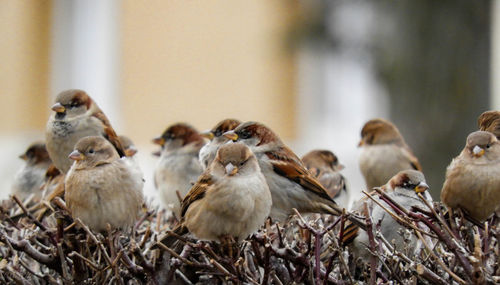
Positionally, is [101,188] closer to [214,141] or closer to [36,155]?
[214,141]

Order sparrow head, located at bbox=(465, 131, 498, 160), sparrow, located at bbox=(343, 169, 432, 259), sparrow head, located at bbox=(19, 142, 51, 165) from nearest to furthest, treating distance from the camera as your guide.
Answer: sparrow head, located at bbox=(465, 131, 498, 160) → sparrow, located at bbox=(343, 169, 432, 259) → sparrow head, located at bbox=(19, 142, 51, 165)

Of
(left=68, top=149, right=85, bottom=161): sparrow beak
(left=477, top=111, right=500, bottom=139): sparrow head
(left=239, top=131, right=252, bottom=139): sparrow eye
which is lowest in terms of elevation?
(left=68, top=149, right=85, bottom=161): sparrow beak

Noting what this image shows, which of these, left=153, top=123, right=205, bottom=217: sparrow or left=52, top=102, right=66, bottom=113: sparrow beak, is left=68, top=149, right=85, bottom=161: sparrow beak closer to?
left=52, top=102, right=66, bottom=113: sparrow beak

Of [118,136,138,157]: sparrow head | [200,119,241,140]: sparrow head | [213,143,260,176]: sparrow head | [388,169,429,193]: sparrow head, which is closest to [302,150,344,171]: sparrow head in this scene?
[200,119,241,140]: sparrow head

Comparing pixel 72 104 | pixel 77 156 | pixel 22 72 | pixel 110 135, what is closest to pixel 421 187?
pixel 77 156

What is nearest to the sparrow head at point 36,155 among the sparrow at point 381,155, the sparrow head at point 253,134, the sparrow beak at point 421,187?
the sparrow head at point 253,134

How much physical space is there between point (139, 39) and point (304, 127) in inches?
87.7

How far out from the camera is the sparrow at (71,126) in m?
4.07

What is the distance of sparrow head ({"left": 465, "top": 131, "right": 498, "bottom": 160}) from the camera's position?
3.06 m

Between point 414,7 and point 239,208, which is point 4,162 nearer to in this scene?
point 414,7

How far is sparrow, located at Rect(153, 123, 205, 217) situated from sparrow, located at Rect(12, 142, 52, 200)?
0.74 meters

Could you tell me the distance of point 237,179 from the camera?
2939 mm

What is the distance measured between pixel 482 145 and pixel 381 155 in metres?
2.04

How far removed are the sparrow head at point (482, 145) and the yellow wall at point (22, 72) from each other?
23.1ft
